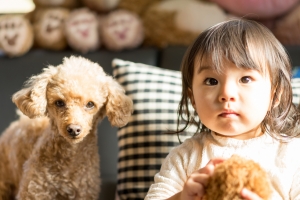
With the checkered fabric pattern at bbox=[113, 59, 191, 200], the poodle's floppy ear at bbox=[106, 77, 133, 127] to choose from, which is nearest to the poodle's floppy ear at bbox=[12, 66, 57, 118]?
the poodle's floppy ear at bbox=[106, 77, 133, 127]

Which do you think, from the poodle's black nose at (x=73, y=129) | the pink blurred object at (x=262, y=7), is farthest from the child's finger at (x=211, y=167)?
the pink blurred object at (x=262, y=7)

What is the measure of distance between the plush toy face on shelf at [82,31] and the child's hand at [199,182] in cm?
101

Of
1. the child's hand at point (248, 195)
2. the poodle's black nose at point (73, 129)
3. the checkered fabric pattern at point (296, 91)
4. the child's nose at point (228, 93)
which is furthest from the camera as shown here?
the checkered fabric pattern at point (296, 91)

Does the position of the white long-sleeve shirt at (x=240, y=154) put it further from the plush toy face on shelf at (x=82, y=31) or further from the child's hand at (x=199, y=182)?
the plush toy face on shelf at (x=82, y=31)

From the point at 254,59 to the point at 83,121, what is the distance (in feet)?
1.29

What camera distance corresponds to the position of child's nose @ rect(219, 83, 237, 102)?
2.71ft

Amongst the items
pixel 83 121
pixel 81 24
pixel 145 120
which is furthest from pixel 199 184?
pixel 81 24

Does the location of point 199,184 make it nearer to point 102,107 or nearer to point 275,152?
point 275,152

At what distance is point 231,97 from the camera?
0.83 metres

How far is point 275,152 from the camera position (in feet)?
3.00

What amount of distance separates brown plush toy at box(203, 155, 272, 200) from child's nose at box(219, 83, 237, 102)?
0.68ft

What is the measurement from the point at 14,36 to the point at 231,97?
102 cm

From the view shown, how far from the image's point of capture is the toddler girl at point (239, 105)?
2.78ft

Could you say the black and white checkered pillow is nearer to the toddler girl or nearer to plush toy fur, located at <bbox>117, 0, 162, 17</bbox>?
the toddler girl
